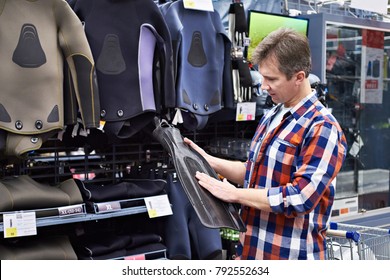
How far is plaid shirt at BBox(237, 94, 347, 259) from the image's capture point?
1826 millimetres

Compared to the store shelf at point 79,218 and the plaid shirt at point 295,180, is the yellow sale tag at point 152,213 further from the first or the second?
the plaid shirt at point 295,180

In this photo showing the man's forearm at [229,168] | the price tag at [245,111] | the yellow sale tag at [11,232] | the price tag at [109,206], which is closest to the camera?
the man's forearm at [229,168]

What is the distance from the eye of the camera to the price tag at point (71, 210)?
261cm

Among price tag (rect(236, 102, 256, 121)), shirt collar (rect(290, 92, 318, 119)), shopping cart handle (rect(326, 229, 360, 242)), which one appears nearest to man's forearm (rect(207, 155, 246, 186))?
shirt collar (rect(290, 92, 318, 119))

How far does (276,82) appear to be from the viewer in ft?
6.14

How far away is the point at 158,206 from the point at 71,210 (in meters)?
0.52

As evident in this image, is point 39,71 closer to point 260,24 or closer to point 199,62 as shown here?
point 199,62

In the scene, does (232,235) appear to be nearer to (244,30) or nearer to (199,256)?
(199,256)

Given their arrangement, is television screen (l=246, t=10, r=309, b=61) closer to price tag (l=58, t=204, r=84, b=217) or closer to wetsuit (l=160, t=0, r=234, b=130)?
wetsuit (l=160, t=0, r=234, b=130)

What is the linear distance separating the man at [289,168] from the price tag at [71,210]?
0.97 metres

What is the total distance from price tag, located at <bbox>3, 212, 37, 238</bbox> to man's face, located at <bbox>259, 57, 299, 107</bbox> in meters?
1.30

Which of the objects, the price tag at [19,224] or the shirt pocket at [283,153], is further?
the price tag at [19,224]

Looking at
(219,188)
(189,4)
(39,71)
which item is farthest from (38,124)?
(189,4)

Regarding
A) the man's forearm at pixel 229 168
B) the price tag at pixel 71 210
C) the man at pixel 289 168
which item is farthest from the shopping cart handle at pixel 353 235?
the price tag at pixel 71 210
